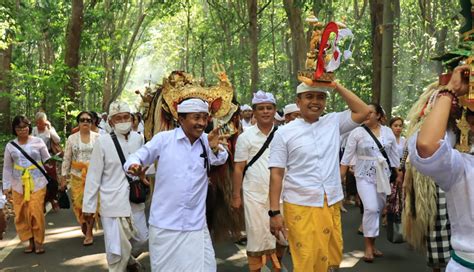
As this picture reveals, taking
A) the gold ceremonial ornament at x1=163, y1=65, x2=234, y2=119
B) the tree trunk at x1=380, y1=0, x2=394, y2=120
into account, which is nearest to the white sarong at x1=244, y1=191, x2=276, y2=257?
the gold ceremonial ornament at x1=163, y1=65, x2=234, y2=119

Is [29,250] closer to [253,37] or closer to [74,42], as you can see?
[74,42]

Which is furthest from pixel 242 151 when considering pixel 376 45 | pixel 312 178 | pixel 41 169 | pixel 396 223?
pixel 376 45

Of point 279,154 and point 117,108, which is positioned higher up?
point 117,108

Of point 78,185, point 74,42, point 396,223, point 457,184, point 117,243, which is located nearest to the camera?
point 457,184

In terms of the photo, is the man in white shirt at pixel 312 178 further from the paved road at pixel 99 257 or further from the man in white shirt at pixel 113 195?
the paved road at pixel 99 257

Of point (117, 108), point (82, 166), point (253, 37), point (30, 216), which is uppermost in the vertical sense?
point (253, 37)

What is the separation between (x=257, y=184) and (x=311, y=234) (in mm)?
1612

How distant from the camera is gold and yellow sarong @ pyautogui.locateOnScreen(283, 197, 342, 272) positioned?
181 inches

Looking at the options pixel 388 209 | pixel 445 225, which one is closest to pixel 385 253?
pixel 388 209

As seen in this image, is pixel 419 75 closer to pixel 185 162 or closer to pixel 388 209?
pixel 388 209

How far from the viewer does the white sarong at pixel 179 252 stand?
457 cm

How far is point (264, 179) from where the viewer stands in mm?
6137

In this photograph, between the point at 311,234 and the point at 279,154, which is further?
the point at 279,154

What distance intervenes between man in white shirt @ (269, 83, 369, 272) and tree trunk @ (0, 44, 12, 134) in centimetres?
1565
